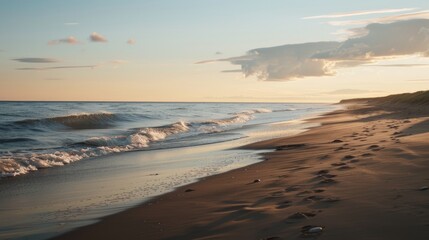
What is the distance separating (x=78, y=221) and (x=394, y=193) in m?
4.70

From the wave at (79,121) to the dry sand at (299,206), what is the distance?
25772mm

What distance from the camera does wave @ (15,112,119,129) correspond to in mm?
32025

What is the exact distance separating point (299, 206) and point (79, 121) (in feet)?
109

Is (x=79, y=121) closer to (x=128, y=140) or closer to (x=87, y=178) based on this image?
(x=128, y=140)

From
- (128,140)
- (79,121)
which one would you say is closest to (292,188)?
(128,140)

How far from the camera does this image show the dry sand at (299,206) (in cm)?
475

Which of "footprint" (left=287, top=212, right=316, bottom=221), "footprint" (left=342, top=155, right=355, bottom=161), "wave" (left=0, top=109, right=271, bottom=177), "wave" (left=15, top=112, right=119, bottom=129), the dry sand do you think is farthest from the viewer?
"wave" (left=15, top=112, right=119, bottom=129)

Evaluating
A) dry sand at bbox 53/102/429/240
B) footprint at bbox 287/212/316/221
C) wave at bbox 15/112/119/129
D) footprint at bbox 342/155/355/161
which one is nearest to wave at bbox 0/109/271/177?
wave at bbox 15/112/119/129

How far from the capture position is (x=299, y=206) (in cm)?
588

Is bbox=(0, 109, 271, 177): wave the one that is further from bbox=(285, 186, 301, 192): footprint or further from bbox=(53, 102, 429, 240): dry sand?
bbox=(285, 186, 301, 192): footprint

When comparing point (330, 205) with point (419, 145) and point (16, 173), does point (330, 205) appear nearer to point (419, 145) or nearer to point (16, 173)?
point (419, 145)

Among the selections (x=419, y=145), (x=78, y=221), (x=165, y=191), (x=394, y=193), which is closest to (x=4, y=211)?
(x=78, y=221)

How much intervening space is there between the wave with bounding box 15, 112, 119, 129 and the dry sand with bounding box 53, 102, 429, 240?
Answer: 1015 inches

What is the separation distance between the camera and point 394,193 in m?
5.84
